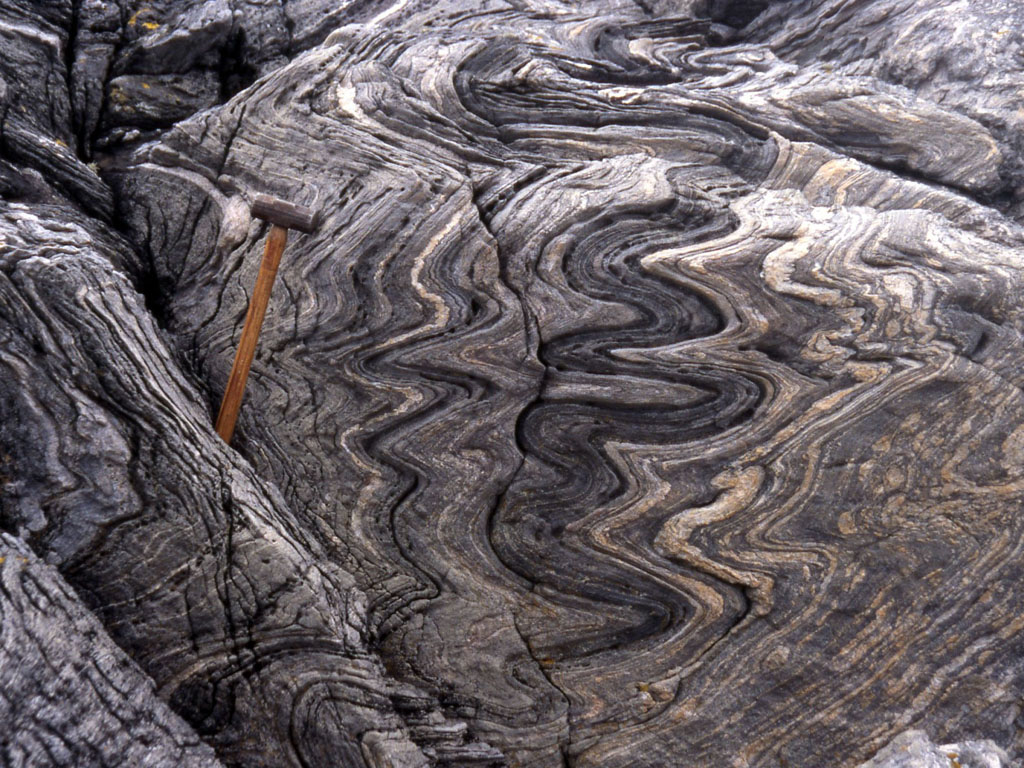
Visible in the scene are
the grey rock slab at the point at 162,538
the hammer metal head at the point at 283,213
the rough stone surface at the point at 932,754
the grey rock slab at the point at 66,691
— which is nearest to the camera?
the grey rock slab at the point at 66,691

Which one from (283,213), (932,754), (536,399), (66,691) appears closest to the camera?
(66,691)

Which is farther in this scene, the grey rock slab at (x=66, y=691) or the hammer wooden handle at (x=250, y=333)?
the hammer wooden handle at (x=250, y=333)

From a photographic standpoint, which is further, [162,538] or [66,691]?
[162,538]

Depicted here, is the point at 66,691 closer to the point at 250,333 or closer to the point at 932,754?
the point at 250,333

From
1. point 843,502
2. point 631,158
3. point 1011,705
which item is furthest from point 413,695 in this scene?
point 631,158

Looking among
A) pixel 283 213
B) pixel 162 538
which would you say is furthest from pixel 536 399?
pixel 162 538

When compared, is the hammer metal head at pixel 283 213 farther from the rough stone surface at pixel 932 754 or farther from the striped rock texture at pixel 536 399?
the rough stone surface at pixel 932 754

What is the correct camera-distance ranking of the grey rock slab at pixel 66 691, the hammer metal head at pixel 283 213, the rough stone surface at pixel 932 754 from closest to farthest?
1. the grey rock slab at pixel 66 691
2. the rough stone surface at pixel 932 754
3. the hammer metal head at pixel 283 213

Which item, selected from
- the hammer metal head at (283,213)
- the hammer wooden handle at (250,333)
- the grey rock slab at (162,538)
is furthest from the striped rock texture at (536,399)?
the hammer metal head at (283,213)
